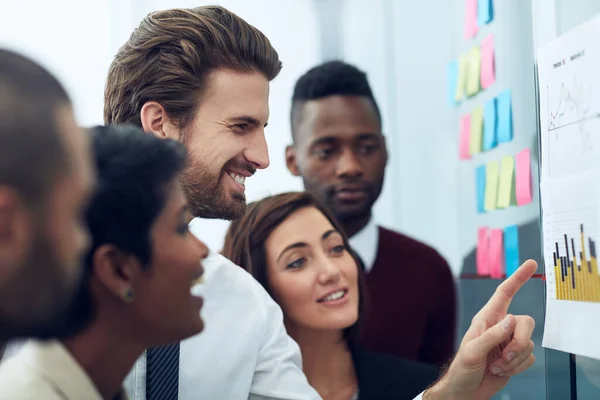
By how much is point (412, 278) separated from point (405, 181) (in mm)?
323

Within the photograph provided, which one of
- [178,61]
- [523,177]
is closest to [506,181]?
[523,177]

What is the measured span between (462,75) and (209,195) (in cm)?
100

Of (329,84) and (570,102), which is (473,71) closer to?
(329,84)

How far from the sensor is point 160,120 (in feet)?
4.29

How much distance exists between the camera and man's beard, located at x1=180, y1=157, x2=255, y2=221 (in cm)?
126

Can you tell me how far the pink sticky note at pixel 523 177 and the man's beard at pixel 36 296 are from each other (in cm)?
127

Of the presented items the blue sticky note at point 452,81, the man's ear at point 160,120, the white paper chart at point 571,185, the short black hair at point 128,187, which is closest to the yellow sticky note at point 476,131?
the blue sticky note at point 452,81

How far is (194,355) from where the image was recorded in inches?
51.3

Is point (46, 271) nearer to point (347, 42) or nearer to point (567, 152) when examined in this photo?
point (567, 152)

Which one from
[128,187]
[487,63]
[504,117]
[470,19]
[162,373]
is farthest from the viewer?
[470,19]

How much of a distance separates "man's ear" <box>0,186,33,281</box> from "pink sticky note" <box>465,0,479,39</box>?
5.41 feet

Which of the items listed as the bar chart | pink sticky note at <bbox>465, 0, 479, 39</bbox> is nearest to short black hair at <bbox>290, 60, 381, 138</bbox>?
pink sticky note at <bbox>465, 0, 479, 39</bbox>

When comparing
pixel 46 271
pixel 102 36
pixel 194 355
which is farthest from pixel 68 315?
pixel 102 36

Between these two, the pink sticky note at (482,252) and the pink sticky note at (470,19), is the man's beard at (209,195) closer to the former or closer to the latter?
the pink sticky note at (482,252)
